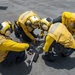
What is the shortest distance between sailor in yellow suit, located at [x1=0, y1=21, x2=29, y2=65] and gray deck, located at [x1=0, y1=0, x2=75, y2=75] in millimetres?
162

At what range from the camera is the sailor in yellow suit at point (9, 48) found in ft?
13.6

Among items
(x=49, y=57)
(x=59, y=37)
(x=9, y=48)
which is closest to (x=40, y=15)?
(x=49, y=57)

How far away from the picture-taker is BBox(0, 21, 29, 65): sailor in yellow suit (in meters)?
4.15

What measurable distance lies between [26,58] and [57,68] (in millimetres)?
727

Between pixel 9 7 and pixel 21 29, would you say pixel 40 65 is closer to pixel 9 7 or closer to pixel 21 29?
pixel 21 29

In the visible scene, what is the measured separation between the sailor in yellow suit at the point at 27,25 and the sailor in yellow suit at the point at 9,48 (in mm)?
652

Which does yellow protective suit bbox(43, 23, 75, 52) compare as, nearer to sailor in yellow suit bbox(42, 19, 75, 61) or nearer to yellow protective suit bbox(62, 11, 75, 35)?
sailor in yellow suit bbox(42, 19, 75, 61)

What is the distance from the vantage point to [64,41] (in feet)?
14.5

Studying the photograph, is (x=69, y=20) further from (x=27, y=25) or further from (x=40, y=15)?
(x=40, y=15)

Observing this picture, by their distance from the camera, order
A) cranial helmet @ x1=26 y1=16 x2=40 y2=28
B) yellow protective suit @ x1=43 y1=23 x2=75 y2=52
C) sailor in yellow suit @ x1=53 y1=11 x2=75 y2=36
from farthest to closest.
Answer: sailor in yellow suit @ x1=53 y1=11 x2=75 y2=36 < cranial helmet @ x1=26 y1=16 x2=40 y2=28 < yellow protective suit @ x1=43 y1=23 x2=75 y2=52

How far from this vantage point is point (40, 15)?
6.61 metres

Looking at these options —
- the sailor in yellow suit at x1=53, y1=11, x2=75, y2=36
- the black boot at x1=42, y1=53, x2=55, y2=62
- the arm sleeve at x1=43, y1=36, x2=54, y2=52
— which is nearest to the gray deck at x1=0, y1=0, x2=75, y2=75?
the black boot at x1=42, y1=53, x2=55, y2=62

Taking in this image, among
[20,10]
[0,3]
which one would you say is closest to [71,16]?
[20,10]

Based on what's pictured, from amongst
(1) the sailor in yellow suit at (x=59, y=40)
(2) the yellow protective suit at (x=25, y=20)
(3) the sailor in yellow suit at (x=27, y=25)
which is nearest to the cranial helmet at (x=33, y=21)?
(3) the sailor in yellow suit at (x=27, y=25)
